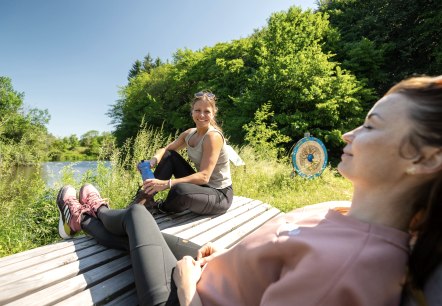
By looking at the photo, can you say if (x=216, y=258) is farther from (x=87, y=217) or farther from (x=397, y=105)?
(x=87, y=217)

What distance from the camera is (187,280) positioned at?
1178 mm

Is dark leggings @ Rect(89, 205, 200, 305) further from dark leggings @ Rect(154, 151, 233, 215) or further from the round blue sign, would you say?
the round blue sign

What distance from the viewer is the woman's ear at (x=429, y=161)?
744mm

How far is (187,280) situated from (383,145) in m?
0.92

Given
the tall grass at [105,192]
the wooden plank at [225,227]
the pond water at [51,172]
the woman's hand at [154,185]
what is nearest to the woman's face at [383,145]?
the wooden plank at [225,227]

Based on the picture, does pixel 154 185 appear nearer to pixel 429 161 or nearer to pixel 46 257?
pixel 46 257

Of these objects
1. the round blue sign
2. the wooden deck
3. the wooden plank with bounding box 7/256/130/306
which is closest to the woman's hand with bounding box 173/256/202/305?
the wooden deck

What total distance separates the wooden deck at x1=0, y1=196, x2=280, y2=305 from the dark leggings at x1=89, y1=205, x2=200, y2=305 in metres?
0.20

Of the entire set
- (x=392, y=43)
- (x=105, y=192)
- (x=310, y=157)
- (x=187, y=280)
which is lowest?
(x=310, y=157)

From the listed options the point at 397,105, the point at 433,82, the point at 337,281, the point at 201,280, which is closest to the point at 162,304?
the point at 201,280

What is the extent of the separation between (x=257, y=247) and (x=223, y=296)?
26cm

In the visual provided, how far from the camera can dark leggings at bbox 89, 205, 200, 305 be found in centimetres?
124

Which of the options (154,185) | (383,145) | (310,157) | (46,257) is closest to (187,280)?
(383,145)

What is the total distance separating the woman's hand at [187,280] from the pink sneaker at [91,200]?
3.92 feet
